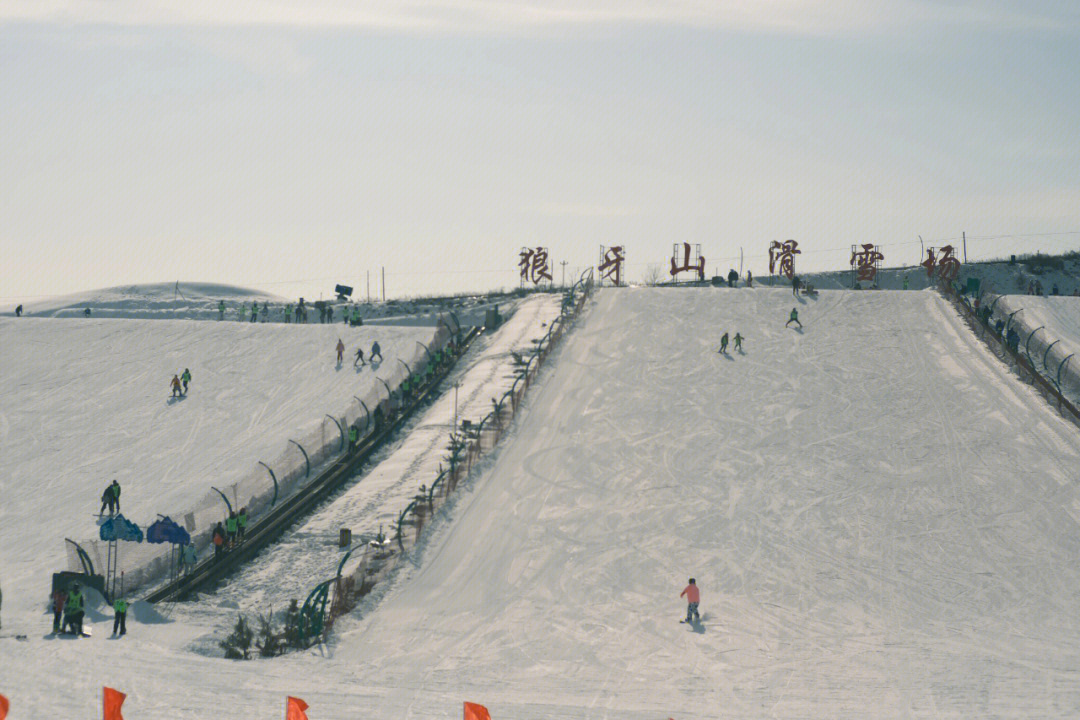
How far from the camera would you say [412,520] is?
30.4 metres

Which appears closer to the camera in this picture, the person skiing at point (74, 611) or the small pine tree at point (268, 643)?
the small pine tree at point (268, 643)

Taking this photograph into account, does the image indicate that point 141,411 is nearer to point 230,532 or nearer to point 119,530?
point 230,532

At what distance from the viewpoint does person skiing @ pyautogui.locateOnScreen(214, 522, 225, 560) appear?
2905cm

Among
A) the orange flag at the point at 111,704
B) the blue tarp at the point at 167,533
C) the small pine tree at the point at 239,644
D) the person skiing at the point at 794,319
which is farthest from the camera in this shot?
the person skiing at the point at 794,319

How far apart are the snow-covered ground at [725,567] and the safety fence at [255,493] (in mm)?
3023

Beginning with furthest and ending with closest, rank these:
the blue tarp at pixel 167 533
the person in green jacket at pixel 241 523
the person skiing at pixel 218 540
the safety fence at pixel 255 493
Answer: the person in green jacket at pixel 241 523
the person skiing at pixel 218 540
the safety fence at pixel 255 493
the blue tarp at pixel 167 533

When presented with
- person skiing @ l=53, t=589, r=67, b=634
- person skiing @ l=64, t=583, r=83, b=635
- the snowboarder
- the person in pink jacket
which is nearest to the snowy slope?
the snowboarder

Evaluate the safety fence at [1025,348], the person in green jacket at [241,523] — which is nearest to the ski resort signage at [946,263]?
the safety fence at [1025,348]

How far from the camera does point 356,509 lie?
32.6 m

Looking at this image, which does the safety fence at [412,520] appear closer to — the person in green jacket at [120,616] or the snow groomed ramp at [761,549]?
the snow groomed ramp at [761,549]

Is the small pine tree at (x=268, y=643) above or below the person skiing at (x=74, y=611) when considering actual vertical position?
below

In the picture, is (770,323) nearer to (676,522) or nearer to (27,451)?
(676,522)

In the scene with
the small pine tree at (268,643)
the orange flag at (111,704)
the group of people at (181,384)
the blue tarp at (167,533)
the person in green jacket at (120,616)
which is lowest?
the small pine tree at (268,643)

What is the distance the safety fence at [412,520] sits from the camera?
24.4 meters
